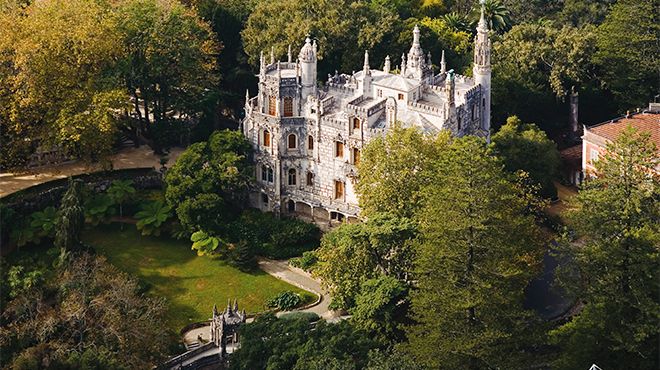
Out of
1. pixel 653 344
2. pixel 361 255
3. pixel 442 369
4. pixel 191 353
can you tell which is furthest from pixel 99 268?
pixel 653 344

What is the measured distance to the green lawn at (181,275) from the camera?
2776 inches

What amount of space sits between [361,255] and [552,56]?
4466cm

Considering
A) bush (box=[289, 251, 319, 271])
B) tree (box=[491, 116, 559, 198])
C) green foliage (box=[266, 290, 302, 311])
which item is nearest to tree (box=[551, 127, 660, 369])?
green foliage (box=[266, 290, 302, 311])

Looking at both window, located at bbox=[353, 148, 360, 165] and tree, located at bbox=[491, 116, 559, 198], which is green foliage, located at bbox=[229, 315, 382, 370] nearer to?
window, located at bbox=[353, 148, 360, 165]

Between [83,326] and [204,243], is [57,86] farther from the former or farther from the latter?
[83,326]

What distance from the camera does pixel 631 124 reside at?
85.6 m

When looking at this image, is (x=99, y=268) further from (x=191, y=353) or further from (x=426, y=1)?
(x=426, y=1)

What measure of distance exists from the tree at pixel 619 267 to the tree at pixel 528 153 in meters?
25.9

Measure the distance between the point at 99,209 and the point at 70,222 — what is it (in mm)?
8225

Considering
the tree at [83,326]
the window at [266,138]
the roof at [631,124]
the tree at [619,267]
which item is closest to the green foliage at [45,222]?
the tree at [83,326]

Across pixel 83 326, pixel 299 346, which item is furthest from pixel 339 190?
pixel 83 326

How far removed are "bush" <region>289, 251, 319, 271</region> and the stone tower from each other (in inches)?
744

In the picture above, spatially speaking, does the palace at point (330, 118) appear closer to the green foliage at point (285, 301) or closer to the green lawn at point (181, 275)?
the green lawn at point (181, 275)

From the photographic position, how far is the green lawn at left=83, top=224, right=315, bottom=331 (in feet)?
231
